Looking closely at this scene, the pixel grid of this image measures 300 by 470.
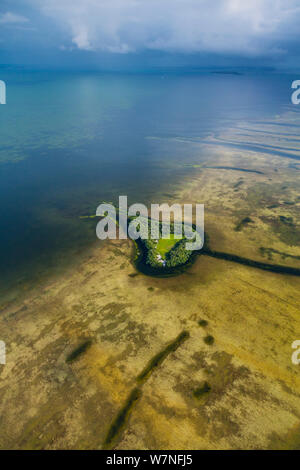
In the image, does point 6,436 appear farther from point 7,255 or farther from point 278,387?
point 7,255

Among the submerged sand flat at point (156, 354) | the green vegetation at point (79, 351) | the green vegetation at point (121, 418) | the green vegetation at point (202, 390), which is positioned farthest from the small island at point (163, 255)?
the green vegetation at point (121, 418)

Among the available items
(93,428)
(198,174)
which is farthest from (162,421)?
(198,174)

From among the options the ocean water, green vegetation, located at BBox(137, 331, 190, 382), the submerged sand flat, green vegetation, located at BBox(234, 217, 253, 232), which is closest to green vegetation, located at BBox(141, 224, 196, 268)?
the submerged sand flat

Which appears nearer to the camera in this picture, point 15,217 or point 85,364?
point 85,364

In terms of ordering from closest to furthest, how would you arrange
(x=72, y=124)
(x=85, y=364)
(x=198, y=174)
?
(x=85, y=364), (x=198, y=174), (x=72, y=124)

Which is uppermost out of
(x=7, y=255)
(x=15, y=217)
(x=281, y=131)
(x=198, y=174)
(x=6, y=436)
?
(x=281, y=131)

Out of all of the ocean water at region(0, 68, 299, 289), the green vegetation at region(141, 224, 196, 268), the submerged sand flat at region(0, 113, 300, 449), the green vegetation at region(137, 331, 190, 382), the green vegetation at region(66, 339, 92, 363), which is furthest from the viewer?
the ocean water at region(0, 68, 299, 289)

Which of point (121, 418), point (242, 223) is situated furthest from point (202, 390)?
point (242, 223)

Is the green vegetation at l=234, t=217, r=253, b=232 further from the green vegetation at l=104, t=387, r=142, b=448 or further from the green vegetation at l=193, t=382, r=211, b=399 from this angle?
the green vegetation at l=104, t=387, r=142, b=448
